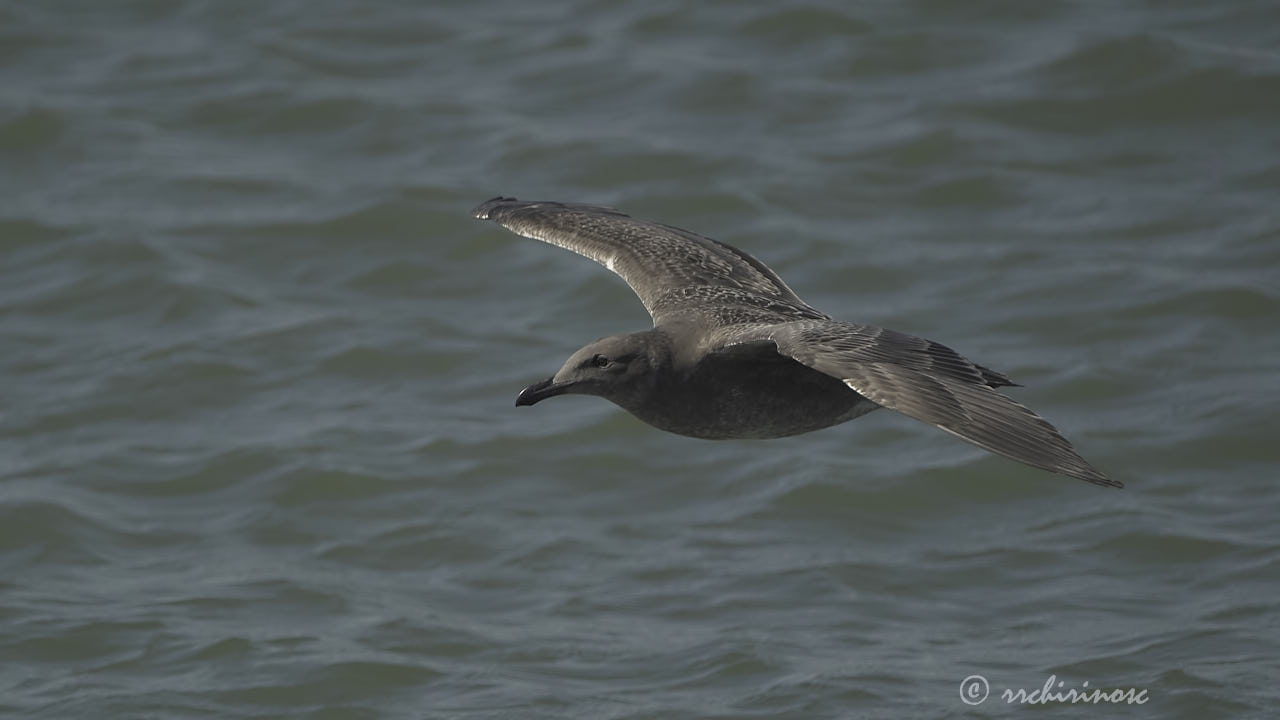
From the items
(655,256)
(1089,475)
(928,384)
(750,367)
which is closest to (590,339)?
(655,256)

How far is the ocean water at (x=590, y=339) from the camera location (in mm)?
9258

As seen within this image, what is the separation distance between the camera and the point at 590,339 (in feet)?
39.0

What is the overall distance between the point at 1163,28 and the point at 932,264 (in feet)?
12.6

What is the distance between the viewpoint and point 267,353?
12047mm

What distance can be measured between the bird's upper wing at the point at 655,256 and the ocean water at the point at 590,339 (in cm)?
192

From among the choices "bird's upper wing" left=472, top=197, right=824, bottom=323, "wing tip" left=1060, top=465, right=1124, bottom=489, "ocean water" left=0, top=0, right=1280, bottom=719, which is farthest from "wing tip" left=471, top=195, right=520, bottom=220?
"wing tip" left=1060, top=465, right=1124, bottom=489

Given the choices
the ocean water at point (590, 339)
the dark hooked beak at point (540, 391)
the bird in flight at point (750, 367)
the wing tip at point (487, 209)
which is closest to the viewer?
the bird in flight at point (750, 367)

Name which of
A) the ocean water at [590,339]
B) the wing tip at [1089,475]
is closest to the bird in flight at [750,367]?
the wing tip at [1089,475]

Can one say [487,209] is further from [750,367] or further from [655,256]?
[750,367]

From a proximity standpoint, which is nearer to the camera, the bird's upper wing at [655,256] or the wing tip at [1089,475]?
the wing tip at [1089,475]

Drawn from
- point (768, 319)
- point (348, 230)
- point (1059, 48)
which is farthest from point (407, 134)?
point (768, 319)

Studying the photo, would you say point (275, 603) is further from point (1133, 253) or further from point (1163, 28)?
point (1163, 28)

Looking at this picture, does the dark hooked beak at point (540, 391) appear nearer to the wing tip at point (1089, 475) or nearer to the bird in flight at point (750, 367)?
the bird in flight at point (750, 367)

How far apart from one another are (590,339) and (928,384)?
5.56 metres
